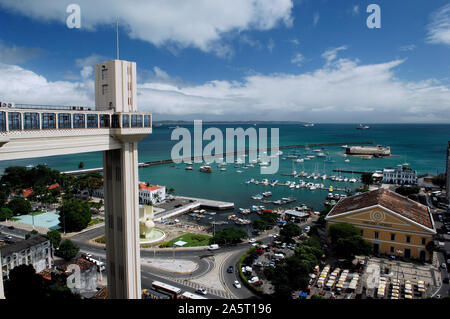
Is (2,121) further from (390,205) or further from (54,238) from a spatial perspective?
(390,205)

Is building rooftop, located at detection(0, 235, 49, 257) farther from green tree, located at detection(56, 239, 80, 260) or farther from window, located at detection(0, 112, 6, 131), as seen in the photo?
window, located at detection(0, 112, 6, 131)

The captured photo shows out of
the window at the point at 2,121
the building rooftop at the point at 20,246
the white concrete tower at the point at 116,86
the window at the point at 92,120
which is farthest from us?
the building rooftop at the point at 20,246

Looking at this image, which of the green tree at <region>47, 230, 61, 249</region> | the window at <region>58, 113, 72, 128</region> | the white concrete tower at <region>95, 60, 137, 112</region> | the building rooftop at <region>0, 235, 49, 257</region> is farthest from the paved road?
the window at <region>58, 113, 72, 128</region>

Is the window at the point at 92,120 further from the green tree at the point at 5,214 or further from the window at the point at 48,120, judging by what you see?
the green tree at the point at 5,214

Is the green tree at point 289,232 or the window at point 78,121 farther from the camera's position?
the green tree at point 289,232

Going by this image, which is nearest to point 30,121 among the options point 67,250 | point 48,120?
point 48,120

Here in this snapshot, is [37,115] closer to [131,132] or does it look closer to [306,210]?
[131,132]

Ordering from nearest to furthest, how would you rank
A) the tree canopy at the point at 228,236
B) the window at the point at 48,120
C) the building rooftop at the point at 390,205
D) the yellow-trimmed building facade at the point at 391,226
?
the window at the point at 48,120, the yellow-trimmed building facade at the point at 391,226, the building rooftop at the point at 390,205, the tree canopy at the point at 228,236

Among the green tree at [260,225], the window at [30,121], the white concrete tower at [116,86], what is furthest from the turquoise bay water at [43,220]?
the window at [30,121]

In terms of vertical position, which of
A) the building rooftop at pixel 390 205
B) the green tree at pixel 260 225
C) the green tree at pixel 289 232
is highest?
the building rooftop at pixel 390 205
